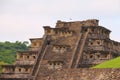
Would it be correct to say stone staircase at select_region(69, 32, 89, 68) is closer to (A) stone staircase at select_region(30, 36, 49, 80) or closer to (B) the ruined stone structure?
(B) the ruined stone structure

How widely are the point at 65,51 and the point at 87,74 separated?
19.0 m

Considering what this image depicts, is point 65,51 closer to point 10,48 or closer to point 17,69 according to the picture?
point 17,69

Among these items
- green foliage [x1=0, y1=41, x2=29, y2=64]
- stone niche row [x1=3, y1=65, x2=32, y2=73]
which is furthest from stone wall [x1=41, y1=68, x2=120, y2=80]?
green foliage [x1=0, y1=41, x2=29, y2=64]

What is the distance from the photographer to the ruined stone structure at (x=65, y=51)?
4797 centimetres

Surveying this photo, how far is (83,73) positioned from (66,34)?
21656 millimetres

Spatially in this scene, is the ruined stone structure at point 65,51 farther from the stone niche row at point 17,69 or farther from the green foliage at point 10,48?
the green foliage at point 10,48

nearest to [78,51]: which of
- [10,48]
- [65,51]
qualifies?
[65,51]

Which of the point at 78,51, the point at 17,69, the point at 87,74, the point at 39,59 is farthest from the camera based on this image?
the point at 17,69

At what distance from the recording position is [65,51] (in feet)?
165

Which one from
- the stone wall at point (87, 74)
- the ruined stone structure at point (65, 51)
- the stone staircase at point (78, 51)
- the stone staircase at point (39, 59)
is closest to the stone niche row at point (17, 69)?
the ruined stone structure at point (65, 51)

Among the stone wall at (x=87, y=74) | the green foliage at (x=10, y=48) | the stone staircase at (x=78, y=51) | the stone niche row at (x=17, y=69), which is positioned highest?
the green foliage at (x=10, y=48)

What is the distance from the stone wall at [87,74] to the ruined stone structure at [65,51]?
12436 millimetres

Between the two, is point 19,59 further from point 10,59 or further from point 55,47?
point 10,59

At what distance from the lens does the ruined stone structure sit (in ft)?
157
